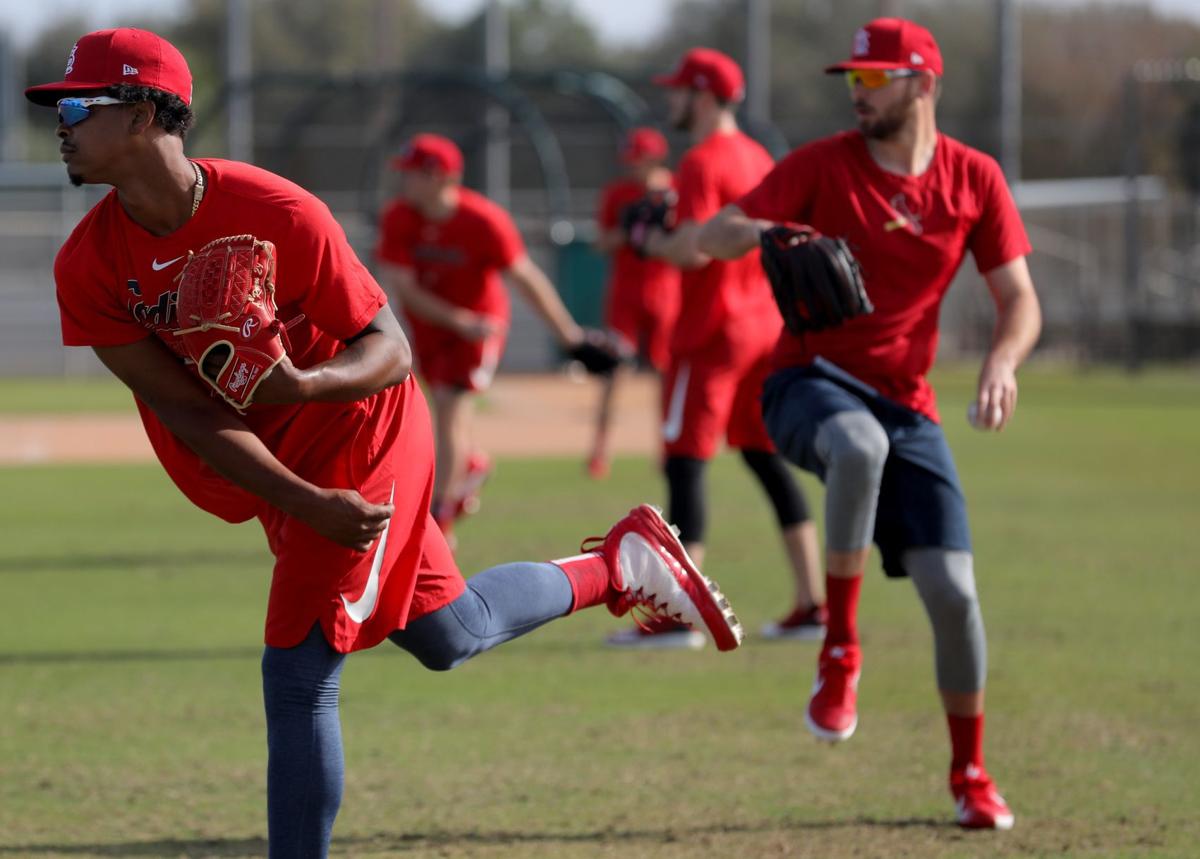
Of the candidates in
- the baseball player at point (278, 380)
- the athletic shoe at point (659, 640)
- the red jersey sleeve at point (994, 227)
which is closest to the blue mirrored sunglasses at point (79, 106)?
the baseball player at point (278, 380)

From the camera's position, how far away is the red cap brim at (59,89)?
3.51 m

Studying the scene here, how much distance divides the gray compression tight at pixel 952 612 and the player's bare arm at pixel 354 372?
1.76 m

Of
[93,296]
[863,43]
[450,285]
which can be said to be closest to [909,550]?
[863,43]

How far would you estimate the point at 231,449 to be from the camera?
3.67 meters

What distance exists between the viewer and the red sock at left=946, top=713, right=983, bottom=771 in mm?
4898

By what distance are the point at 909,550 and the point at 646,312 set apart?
9.49 metres

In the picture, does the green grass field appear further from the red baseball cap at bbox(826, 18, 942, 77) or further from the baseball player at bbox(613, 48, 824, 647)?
the red baseball cap at bbox(826, 18, 942, 77)

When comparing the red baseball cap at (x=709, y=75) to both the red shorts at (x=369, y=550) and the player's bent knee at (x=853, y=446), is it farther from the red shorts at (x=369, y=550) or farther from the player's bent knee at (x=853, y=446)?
the red shorts at (x=369, y=550)

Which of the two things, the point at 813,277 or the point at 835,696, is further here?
the point at 835,696

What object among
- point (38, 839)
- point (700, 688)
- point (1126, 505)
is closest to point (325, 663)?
point (38, 839)

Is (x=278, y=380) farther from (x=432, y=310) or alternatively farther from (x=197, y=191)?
(x=432, y=310)

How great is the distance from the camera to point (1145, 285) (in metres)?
27.4

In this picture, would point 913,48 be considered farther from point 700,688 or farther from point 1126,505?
point 1126,505

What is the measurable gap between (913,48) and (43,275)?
2633 cm
